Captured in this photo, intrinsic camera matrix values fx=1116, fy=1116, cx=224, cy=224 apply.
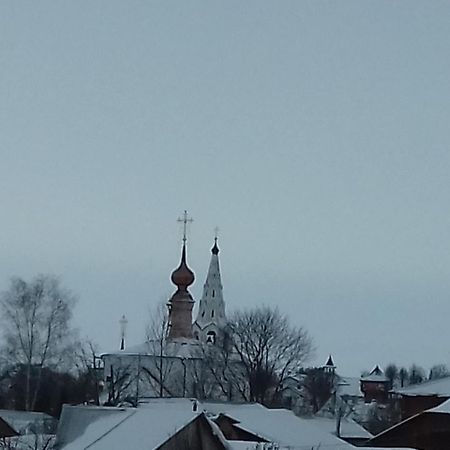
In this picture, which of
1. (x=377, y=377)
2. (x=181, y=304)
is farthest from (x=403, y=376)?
(x=181, y=304)

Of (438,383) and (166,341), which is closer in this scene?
(438,383)

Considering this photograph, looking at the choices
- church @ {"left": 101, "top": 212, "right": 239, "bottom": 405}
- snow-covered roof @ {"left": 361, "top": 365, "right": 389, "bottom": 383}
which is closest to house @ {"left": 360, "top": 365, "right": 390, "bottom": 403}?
snow-covered roof @ {"left": 361, "top": 365, "right": 389, "bottom": 383}

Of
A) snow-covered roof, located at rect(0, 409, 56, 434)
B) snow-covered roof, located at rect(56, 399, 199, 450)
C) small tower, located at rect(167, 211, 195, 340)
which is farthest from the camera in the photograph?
small tower, located at rect(167, 211, 195, 340)

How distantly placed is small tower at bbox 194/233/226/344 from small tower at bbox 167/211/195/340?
4770 millimetres

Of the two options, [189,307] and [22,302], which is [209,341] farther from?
[22,302]

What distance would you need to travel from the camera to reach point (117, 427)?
22547 mm

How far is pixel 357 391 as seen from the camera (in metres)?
111

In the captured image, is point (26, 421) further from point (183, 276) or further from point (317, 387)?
point (317, 387)

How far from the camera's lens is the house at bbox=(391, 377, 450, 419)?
1384 inches

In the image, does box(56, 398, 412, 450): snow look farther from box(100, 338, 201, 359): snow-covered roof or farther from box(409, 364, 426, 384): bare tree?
box(409, 364, 426, 384): bare tree

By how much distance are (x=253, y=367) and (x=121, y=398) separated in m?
8.02

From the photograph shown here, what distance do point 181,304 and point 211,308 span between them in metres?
8.31

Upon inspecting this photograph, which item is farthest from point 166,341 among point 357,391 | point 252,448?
point 357,391

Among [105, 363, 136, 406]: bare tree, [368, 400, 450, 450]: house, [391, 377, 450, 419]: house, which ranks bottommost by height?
[368, 400, 450, 450]: house
